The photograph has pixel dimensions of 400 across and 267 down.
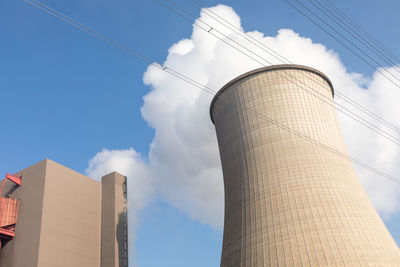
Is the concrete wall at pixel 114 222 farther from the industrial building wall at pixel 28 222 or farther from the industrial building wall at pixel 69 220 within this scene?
the industrial building wall at pixel 28 222

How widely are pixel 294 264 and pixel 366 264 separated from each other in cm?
210

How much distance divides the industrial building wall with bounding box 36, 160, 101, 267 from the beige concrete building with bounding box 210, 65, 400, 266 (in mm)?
7745

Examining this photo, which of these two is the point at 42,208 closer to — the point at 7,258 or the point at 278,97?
the point at 7,258

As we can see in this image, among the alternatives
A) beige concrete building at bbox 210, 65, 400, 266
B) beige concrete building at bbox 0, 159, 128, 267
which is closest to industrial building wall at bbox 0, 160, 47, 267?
beige concrete building at bbox 0, 159, 128, 267

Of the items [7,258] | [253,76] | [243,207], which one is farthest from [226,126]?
[7,258]

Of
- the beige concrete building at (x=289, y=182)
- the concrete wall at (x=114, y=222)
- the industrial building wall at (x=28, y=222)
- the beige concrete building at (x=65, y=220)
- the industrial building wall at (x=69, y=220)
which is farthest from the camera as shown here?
the concrete wall at (x=114, y=222)

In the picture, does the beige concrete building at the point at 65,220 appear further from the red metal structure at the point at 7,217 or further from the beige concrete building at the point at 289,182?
the beige concrete building at the point at 289,182

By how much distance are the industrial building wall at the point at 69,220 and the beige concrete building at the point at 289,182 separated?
775 cm

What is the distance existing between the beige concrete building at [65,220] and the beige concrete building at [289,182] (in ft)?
24.8

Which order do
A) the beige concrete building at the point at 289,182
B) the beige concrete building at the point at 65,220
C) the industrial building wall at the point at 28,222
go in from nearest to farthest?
the beige concrete building at the point at 289,182
the industrial building wall at the point at 28,222
the beige concrete building at the point at 65,220

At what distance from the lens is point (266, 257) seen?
12695 mm

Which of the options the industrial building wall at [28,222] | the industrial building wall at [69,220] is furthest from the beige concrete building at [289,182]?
the industrial building wall at [28,222]

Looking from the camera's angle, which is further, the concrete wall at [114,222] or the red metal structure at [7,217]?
the concrete wall at [114,222]

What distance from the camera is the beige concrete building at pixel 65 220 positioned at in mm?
17344
